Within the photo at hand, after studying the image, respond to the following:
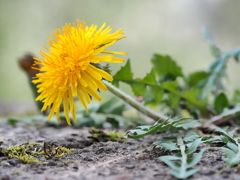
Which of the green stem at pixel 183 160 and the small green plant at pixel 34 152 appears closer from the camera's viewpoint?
the green stem at pixel 183 160

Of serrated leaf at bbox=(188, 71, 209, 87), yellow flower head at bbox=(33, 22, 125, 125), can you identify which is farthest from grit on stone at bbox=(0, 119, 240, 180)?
serrated leaf at bbox=(188, 71, 209, 87)

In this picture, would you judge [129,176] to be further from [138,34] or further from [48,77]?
[138,34]

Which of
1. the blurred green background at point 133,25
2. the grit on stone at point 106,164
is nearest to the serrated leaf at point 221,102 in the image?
the grit on stone at point 106,164

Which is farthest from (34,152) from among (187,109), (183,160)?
(187,109)

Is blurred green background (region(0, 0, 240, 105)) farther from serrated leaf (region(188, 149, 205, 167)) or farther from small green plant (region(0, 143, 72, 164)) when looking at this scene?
serrated leaf (region(188, 149, 205, 167))

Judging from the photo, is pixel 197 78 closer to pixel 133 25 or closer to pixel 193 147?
pixel 193 147

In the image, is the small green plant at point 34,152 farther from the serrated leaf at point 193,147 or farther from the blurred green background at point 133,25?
the blurred green background at point 133,25
